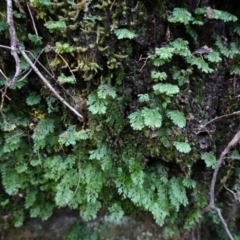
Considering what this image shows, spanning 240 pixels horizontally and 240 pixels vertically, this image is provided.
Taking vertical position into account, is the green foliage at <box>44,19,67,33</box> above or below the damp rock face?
above

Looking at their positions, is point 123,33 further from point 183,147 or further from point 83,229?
point 83,229

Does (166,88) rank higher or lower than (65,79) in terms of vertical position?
higher

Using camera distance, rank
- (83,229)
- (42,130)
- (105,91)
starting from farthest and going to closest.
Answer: (83,229) → (42,130) → (105,91)

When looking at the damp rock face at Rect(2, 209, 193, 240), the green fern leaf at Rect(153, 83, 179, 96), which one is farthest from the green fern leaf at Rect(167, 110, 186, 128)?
the damp rock face at Rect(2, 209, 193, 240)

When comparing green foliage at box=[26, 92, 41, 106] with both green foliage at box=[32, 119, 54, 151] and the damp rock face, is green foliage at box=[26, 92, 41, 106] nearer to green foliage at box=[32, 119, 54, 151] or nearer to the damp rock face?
green foliage at box=[32, 119, 54, 151]

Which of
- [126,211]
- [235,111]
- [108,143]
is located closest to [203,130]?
[235,111]

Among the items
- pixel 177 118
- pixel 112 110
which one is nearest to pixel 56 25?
pixel 112 110

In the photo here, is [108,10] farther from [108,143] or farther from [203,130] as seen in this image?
[203,130]

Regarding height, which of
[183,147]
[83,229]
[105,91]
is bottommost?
[83,229]
